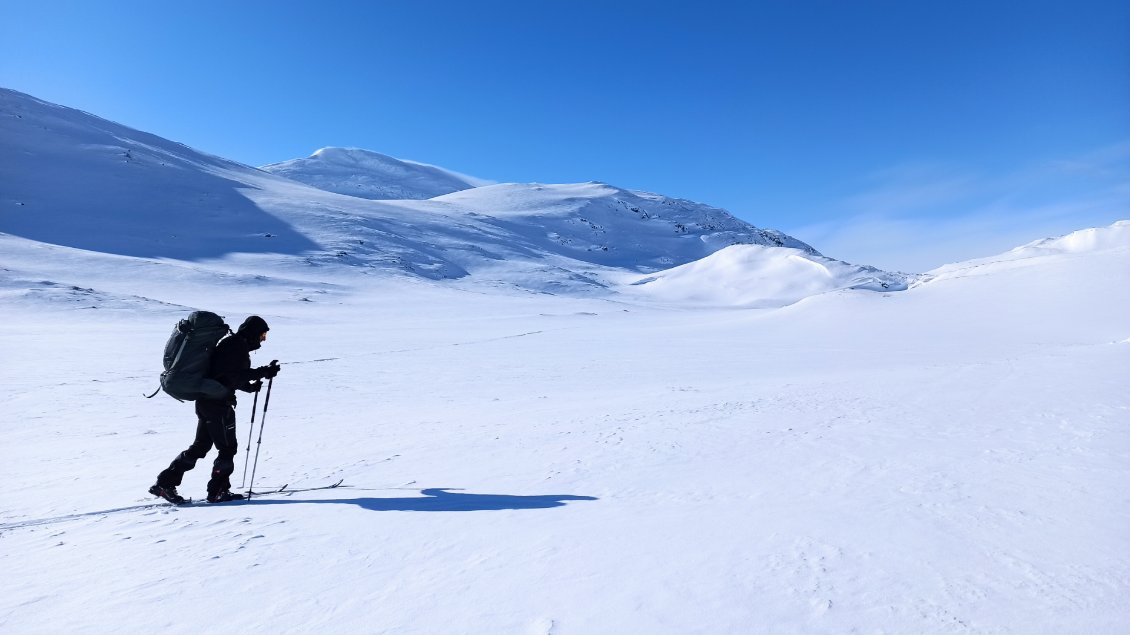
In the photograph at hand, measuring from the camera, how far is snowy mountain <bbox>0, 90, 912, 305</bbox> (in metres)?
79.9

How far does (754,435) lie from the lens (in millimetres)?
8258

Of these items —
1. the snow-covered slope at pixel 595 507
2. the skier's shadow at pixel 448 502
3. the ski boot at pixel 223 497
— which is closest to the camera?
the snow-covered slope at pixel 595 507

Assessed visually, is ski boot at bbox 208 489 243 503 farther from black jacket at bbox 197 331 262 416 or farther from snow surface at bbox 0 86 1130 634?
black jacket at bbox 197 331 262 416

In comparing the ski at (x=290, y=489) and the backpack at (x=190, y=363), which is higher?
the backpack at (x=190, y=363)

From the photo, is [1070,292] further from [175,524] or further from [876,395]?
[175,524]

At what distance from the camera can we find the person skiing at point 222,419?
19.2 ft

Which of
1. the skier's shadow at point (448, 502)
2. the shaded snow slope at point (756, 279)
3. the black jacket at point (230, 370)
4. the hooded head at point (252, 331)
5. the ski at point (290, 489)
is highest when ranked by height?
the shaded snow slope at point (756, 279)

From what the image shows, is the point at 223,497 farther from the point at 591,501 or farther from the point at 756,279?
the point at 756,279

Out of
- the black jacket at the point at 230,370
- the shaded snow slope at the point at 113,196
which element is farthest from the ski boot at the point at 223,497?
the shaded snow slope at the point at 113,196

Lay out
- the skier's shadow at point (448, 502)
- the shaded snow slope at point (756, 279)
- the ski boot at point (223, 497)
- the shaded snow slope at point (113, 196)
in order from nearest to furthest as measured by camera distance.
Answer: the skier's shadow at point (448, 502) < the ski boot at point (223, 497) < the shaded snow slope at point (113, 196) < the shaded snow slope at point (756, 279)

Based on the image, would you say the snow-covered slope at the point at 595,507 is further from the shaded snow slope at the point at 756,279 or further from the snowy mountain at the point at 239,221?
the snowy mountain at the point at 239,221

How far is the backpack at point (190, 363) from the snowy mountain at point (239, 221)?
73930 millimetres

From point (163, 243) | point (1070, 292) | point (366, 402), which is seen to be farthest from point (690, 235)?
point (366, 402)

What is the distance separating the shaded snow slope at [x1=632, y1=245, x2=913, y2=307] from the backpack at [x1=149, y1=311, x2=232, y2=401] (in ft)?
242
